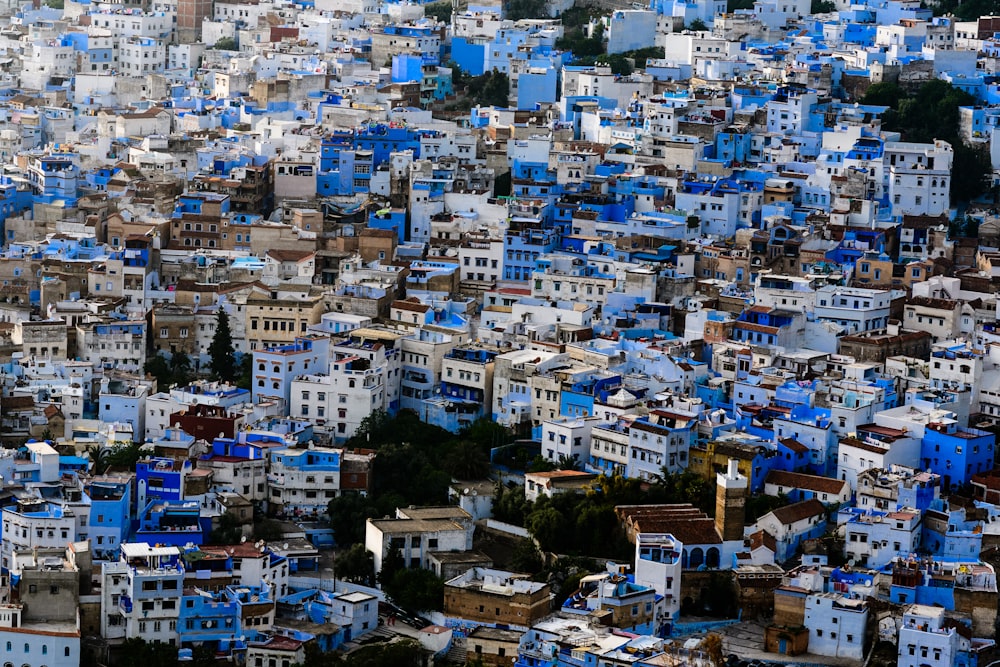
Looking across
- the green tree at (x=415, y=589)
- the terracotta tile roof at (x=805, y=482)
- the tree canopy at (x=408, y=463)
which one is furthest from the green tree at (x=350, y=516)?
the terracotta tile roof at (x=805, y=482)

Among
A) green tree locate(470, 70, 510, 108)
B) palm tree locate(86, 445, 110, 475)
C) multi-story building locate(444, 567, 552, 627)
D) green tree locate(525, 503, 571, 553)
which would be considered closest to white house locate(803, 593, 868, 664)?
multi-story building locate(444, 567, 552, 627)

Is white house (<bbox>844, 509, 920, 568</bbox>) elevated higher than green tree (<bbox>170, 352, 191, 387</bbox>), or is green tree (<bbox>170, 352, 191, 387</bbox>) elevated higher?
green tree (<bbox>170, 352, 191, 387</bbox>)

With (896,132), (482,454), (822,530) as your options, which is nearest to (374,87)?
(896,132)

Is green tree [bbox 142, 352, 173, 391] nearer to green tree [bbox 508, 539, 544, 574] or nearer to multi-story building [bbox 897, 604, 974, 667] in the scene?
green tree [bbox 508, 539, 544, 574]

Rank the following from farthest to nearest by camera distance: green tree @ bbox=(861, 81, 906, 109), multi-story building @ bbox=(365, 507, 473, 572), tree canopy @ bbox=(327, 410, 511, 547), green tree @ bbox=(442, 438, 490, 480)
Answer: green tree @ bbox=(861, 81, 906, 109)
green tree @ bbox=(442, 438, 490, 480)
tree canopy @ bbox=(327, 410, 511, 547)
multi-story building @ bbox=(365, 507, 473, 572)

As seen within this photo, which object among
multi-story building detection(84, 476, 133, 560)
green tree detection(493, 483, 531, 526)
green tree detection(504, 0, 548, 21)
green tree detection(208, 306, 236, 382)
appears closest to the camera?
multi-story building detection(84, 476, 133, 560)

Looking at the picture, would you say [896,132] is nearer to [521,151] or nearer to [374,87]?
[521,151]

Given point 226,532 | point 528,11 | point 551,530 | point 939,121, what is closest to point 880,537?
point 551,530
